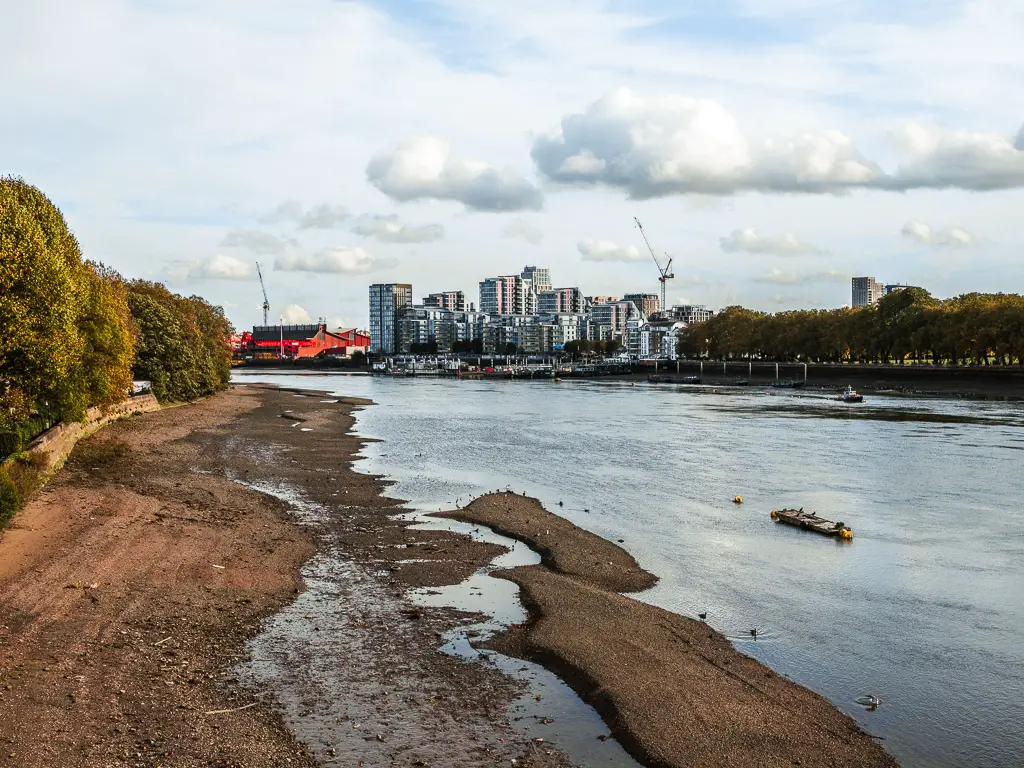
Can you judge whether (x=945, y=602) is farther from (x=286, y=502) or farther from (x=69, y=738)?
(x=286, y=502)

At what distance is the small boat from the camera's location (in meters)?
38.3

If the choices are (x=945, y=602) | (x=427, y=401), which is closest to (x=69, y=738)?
(x=945, y=602)

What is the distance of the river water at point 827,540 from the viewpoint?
22.4 metres

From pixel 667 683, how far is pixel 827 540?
19.1 metres

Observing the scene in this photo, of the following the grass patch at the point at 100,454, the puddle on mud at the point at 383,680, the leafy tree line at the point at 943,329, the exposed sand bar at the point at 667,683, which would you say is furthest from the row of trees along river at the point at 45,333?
the leafy tree line at the point at 943,329

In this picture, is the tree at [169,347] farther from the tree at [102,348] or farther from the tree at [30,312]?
the tree at [30,312]

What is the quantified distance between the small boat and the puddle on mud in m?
15.9

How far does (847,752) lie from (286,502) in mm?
30679

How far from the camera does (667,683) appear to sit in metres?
21.4

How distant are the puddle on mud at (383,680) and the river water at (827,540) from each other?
19.5 feet

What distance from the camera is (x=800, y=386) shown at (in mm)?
182000

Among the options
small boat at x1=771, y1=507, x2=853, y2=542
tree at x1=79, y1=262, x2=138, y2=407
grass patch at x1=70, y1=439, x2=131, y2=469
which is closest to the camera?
small boat at x1=771, y1=507, x2=853, y2=542

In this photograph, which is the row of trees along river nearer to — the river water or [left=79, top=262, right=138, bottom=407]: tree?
[left=79, top=262, right=138, bottom=407]: tree

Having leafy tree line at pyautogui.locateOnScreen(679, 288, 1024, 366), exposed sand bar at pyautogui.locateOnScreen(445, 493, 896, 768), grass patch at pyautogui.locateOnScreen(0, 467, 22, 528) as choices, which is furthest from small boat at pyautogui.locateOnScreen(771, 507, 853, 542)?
leafy tree line at pyautogui.locateOnScreen(679, 288, 1024, 366)
